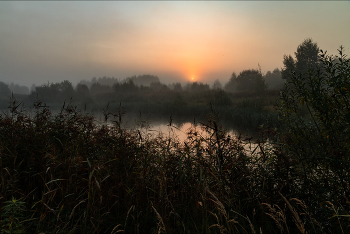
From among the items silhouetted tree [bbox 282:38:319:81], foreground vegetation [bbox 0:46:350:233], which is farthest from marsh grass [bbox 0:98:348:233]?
silhouetted tree [bbox 282:38:319:81]

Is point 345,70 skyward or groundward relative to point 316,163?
skyward

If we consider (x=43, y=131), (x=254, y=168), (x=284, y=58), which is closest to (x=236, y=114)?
(x=254, y=168)

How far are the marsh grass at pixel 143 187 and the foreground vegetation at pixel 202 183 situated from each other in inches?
0.5

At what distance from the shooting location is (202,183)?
2.02m

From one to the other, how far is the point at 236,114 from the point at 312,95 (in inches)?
376

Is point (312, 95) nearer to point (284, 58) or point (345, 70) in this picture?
point (345, 70)

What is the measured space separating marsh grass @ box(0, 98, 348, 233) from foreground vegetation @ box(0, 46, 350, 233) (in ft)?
0.04

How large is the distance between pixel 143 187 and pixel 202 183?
63 cm

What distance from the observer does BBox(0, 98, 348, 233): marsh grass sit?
1806 mm

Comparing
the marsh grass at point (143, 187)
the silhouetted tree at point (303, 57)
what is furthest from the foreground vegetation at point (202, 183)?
the silhouetted tree at point (303, 57)

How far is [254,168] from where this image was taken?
8.57 ft

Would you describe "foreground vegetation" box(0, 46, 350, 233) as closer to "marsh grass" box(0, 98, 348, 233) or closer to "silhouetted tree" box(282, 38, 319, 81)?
"marsh grass" box(0, 98, 348, 233)

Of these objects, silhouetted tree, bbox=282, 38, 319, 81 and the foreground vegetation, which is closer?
the foreground vegetation

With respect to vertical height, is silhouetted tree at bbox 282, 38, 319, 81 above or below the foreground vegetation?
above
